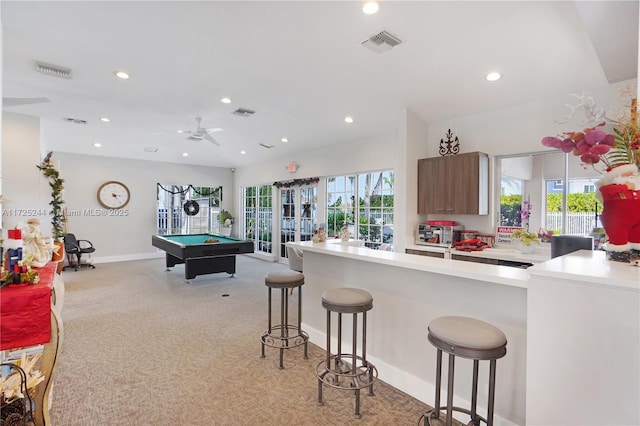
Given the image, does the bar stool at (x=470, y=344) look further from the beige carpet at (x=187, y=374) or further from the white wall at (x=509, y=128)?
the white wall at (x=509, y=128)

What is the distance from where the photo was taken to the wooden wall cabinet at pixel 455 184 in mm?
4230


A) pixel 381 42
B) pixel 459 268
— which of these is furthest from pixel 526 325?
pixel 381 42

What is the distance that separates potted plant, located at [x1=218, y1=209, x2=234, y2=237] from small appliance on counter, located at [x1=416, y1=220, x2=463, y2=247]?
6.42 m

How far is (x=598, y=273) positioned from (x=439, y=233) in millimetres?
3299

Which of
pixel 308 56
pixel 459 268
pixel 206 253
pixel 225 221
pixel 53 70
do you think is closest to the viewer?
pixel 459 268

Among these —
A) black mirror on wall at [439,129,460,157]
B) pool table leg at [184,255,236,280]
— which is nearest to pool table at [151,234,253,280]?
pool table leg at [184,255,236,280]

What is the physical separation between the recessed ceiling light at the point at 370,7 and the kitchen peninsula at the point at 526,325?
197 centimetres

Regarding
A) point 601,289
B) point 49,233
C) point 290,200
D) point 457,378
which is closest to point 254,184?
point 290,200

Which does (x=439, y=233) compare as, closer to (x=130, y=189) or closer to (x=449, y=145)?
(x=449, y=145)

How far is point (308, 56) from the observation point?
131 inches

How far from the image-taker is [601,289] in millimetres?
1279

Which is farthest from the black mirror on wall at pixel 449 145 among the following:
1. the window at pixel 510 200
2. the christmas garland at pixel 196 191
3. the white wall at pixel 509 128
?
the christmas garland at pixel 196 191

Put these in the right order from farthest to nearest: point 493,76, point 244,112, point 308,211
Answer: point 308,211, point 244,112, point 493,76

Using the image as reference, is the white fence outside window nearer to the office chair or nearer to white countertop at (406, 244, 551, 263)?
white countertop at (406, 244, 551, 263)
